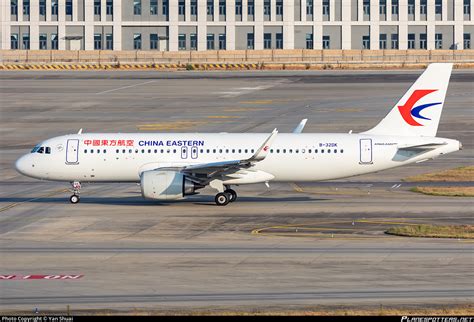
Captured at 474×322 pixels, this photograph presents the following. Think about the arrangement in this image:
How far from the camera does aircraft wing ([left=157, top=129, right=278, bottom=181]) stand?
177 feet

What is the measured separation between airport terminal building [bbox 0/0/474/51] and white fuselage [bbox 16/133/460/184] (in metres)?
107

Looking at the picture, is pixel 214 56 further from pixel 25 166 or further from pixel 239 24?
pixel 25 166

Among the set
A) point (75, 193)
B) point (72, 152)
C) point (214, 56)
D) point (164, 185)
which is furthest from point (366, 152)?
point (214, 56)

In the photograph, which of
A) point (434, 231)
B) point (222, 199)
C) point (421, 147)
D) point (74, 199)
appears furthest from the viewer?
point (74, 199)

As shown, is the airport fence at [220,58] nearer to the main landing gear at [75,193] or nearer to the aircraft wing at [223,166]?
the main landing gear at [75,193]

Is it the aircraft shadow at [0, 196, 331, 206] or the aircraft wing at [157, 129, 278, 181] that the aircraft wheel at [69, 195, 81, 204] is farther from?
the aircraft wing at [157, 129, 278, 181]

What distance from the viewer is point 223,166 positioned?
54750 millimetres

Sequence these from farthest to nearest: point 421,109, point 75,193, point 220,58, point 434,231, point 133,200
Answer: point 220,58 < point 133,200 < point 75,193 < point 421,109 < point 434,231

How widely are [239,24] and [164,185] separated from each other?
111084 millimetres

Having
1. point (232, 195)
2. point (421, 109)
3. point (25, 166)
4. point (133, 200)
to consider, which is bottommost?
point (133, 200)

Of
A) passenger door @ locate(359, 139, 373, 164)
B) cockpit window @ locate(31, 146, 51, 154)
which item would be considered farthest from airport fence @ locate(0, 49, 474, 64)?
passenger door @ locate(359, 139, 373, 164)

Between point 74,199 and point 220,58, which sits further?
point 220,58

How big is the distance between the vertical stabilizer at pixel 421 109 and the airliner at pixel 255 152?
0.18 feet

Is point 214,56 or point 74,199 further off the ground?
point 214,56
